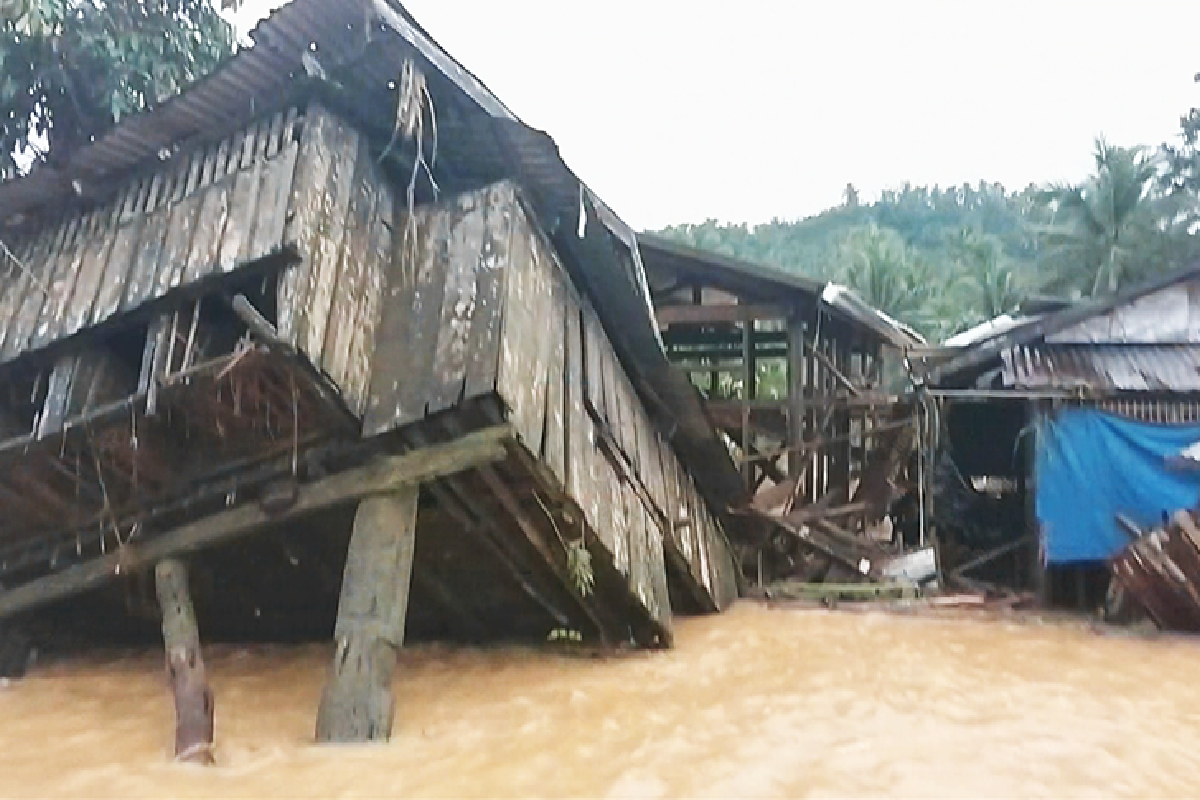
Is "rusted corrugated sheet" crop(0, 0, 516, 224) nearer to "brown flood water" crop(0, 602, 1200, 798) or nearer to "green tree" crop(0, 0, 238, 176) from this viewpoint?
"green tree" crop(0, 0, 238, 176)

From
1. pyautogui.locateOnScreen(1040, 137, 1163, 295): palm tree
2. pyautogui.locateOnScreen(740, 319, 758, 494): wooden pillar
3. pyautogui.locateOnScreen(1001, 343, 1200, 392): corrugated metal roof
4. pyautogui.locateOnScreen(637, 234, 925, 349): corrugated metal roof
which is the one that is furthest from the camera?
pyautogui.locateOnScreen(1040, 137, 1163, 295): palm tree

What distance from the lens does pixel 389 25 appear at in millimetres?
5301

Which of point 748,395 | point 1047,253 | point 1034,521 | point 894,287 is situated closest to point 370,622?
point 1034,521

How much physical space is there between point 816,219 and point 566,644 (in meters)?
43.9

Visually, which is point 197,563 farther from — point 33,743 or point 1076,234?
point 1076,234

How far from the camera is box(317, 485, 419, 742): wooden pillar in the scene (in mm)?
4801

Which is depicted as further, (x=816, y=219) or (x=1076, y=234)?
(x=816, y=219)

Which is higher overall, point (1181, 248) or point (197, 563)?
point (1181, 248)

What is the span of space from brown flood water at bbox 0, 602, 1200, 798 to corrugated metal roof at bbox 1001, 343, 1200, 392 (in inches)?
127

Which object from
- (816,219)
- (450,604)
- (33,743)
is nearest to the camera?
(33,743)

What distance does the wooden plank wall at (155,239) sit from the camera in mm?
5250

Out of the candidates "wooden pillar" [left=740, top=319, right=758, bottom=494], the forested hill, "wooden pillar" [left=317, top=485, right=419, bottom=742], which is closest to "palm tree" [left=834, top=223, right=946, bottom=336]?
the forested hill

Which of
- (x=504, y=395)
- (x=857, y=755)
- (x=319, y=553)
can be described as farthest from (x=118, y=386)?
(x=857, y=755)

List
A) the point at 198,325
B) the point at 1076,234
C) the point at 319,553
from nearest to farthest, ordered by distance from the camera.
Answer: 1. the point at 198,325
2. the point at 319,553
3. the point at 1076,234
